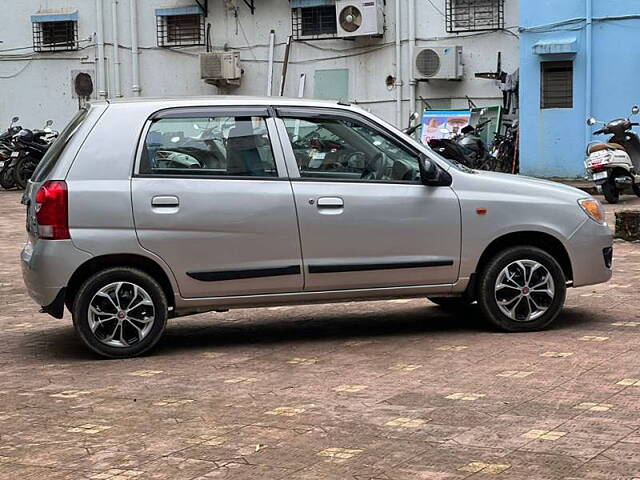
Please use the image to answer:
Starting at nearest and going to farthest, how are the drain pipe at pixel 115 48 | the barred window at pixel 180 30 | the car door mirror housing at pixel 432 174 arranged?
the car door mirror housing at pixel 432 174 < the barred window at pixel 180 30 < the drain pipe at pixel 115 48

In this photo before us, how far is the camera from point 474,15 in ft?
78.6

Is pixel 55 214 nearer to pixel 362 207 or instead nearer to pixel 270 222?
pixel 270 222

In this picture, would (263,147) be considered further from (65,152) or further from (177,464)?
(177,464)

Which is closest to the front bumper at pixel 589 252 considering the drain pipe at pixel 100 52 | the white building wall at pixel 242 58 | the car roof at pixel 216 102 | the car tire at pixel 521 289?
the car tire at pixel 521 289

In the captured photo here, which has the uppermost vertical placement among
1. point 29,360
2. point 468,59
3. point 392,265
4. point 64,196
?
point 468,59

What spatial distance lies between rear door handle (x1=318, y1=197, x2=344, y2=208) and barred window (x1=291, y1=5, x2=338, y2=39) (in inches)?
722

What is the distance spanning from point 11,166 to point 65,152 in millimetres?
17525

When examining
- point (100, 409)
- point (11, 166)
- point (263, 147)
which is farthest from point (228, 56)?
point (100, 409)

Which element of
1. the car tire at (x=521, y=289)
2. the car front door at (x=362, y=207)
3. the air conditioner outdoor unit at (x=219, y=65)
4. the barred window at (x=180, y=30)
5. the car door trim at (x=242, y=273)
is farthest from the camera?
the barred window at (x=180, y=30)

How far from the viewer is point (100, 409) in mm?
5914

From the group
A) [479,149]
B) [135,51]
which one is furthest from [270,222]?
[135,51]

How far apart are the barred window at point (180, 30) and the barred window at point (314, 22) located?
92.8 inches

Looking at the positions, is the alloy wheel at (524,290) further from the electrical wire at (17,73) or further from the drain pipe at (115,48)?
the electrical wire at (17,73)

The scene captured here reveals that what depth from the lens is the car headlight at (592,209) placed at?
25.6 feet
